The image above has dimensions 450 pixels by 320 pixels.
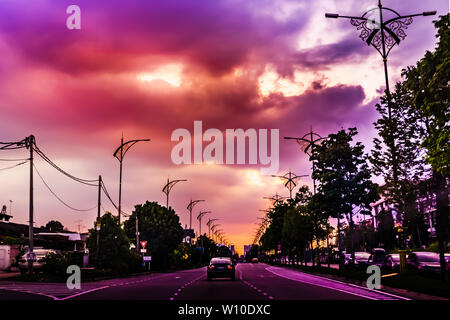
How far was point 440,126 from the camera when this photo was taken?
1811 centimetres

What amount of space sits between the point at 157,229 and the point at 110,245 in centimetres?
2564

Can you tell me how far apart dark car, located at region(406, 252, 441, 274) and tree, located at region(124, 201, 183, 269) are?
39.3 meters

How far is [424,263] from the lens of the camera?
109 ft

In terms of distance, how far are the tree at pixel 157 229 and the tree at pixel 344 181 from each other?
1258 inches

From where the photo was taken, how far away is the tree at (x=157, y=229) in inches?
2785

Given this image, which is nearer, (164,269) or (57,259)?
(57,259)

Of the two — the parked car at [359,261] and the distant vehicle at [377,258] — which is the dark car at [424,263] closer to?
the distant vehicle at [377,258]

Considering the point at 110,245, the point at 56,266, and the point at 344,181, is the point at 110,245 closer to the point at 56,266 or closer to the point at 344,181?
the point at 56,266

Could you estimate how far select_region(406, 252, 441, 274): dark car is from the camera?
32.4 metres
